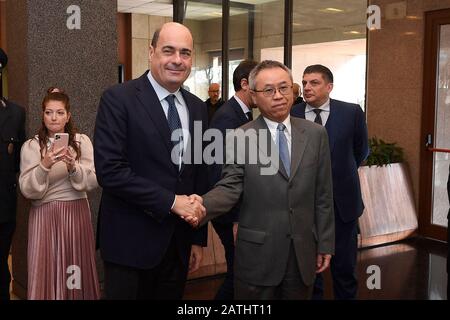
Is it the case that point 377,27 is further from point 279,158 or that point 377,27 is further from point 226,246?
point 279,158

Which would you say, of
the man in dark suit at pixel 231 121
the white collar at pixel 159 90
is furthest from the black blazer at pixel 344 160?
the white collar at pixel 159 90

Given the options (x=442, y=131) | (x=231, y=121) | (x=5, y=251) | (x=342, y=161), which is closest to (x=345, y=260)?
(x=342, y=161)

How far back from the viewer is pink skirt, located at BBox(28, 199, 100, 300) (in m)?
3.38

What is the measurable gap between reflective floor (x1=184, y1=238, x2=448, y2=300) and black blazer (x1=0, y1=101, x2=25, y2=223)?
65.7 inches

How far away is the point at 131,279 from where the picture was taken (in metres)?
2.33

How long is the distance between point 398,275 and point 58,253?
10.6ft

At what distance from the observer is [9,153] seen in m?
3.51

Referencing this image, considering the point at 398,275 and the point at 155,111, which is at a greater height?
the point at 155,111

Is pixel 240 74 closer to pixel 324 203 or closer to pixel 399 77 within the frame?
pixel 324 203

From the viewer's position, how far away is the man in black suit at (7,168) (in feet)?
11.3

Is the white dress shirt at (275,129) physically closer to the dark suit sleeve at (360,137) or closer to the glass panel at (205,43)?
the dark suit sleeve at (360,137)

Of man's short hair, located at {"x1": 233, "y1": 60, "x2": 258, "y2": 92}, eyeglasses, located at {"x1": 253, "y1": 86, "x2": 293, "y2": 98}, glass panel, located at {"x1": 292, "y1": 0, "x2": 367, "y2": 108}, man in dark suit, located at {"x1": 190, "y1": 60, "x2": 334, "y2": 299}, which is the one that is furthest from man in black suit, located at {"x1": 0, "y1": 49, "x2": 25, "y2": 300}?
glass panel, located at {"x1": 292, "y1": 0, "x2": 367, "y2": 108}

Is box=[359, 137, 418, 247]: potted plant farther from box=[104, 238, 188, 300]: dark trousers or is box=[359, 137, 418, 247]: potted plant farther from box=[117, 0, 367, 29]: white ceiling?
box=[104, 238, 188, 300]: dark trousers

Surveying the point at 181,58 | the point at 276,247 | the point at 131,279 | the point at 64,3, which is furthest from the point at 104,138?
the point at 64,3
